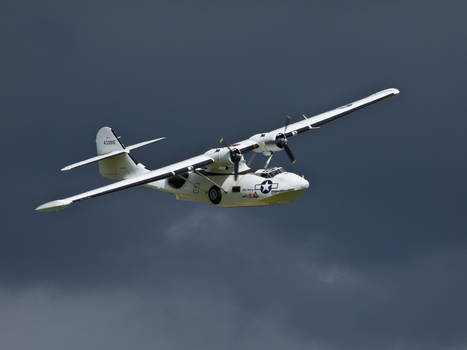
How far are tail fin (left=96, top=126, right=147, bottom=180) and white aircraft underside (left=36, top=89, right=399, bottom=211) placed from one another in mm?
76

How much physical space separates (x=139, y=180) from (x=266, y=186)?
895cm

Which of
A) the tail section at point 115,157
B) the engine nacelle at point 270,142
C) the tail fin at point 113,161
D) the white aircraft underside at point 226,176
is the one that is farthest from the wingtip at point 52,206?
the engine nacelle at point 270,142

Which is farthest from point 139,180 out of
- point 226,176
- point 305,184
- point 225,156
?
point 305,184

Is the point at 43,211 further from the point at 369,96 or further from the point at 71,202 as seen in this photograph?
the point at 369,96

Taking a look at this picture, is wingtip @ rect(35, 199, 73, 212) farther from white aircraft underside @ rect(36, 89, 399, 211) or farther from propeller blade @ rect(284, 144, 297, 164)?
propeller blade @ rect(284, 144, 297, 164)

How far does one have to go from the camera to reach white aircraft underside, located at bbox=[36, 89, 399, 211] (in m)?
67.8

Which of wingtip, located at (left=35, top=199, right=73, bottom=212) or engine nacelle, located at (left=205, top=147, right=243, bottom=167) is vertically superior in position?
wingtip, located at (left=35, top=199, right=73, bottom=212)

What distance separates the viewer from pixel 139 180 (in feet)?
217

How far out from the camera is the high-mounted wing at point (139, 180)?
6056 cm

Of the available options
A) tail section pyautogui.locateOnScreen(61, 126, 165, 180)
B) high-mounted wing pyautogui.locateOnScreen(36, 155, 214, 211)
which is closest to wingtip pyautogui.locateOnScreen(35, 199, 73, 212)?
high-mounted wing pyautogui.locateOnScreen(36, 155, 214, 211)

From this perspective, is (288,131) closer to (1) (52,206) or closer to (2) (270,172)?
(2) (270,172)

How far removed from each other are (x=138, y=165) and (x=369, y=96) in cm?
2126

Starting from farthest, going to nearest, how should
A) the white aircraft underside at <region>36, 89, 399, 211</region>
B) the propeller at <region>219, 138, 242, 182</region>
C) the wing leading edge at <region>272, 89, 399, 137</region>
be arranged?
the wing leading edge at <region>272, 89, 399, 137</region>
the propeller at <region>219, 138, 242, 182</region>
the white aircraft underside at <region>36, 89, 399, 211</region>

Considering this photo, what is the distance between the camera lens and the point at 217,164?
69.6 metres
